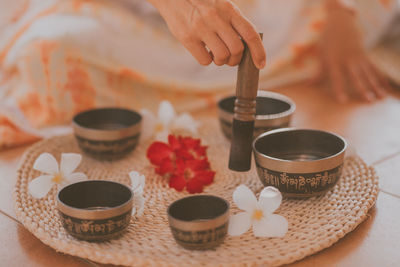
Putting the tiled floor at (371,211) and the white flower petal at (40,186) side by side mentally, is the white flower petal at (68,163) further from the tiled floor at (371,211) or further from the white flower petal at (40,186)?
the tiled floor at (371,211)

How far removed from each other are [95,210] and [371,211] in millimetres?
534

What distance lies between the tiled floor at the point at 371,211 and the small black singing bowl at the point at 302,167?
11 cm

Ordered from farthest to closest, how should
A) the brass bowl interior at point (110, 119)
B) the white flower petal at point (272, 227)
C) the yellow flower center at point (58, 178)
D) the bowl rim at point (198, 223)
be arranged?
the brass bowl interior at point (110, 119) < the yellow flower center at point (58, 178) < the white flower petal at point (272, 227) < the bowl rim at point (198, 223)

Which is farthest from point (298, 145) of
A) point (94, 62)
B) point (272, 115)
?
point (94, 62)

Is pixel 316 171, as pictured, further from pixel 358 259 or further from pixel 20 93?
pixel 20 93

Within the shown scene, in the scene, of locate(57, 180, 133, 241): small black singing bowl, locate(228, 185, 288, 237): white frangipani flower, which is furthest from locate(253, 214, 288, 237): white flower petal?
locate(57, 180, 133, 241): small black singing bowl

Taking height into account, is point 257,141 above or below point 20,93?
above

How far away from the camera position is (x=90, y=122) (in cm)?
131

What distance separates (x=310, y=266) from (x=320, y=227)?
9 centimetres

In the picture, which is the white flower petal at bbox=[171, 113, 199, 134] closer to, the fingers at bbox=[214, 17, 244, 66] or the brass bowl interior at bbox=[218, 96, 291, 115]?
the brass bowl interior at bbox=[218, 96, 291, 115]

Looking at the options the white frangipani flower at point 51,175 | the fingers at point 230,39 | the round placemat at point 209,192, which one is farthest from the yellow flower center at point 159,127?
the fingers at point 230,39

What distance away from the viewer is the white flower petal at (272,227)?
94cm

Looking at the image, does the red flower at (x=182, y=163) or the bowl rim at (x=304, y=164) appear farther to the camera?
the red flower at (x=182, y=163)

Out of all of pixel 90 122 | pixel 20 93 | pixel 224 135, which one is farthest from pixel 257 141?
pixel 20 93
